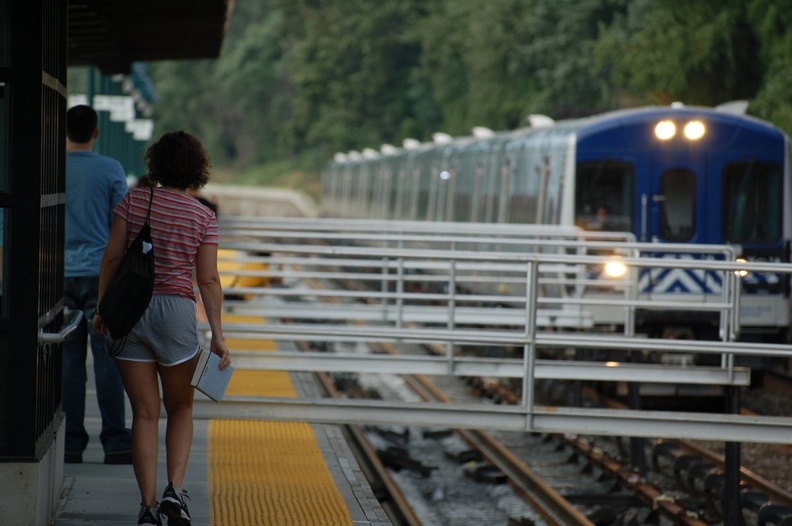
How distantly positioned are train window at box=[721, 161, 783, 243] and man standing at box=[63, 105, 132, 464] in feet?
31.6

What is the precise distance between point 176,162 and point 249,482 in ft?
8.06

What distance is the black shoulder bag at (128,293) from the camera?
6020 mm

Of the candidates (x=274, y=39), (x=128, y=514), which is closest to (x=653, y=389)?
(x=128, y=514)

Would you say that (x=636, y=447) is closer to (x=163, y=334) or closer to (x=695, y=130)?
(x=695, y=130)

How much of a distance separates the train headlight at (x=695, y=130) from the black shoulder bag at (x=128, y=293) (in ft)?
36.0

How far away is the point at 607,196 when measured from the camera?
15992mm

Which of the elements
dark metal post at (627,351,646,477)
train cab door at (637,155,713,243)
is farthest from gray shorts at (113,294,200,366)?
train cab door at (637,155,713,243)

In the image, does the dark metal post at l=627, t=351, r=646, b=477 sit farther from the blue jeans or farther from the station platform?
the blue jeans

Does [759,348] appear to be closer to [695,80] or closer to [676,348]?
[676,348]

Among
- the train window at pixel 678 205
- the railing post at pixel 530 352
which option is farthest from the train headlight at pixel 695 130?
the railing post at pixel 530 352

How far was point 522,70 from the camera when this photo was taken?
54.7 m

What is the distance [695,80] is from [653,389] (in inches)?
741

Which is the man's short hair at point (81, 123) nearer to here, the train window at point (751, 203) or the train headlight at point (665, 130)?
the train headlight at point (665, 130)

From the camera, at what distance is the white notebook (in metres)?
6.25
